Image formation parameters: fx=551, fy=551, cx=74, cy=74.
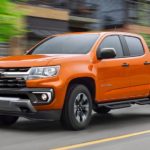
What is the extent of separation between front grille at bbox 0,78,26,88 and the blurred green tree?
2.72m

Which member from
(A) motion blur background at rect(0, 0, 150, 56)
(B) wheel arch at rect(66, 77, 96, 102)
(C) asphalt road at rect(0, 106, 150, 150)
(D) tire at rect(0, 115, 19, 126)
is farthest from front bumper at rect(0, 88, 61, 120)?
(A) motion blur background at rect(0, 0, 150, 56)

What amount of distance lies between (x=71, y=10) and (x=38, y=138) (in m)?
20.2

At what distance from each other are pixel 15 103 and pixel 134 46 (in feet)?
11.2

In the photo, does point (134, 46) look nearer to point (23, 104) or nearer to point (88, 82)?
point (88, 82)

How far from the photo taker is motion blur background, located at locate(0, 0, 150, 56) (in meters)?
23.7

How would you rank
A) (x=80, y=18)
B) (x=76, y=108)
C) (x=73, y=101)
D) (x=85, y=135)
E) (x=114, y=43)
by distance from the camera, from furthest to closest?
(x=80, y=18) < (x=114, y=43) < (x=76, y=108) < (x=73, y=101) < (x=85, y=135)

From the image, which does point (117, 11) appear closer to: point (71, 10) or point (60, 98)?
point (71, 10)

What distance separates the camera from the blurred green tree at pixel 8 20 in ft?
19.9

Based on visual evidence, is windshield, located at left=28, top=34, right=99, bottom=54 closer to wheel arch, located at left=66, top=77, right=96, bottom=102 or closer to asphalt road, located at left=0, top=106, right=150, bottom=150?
wheel arch, located at left=66, top=77, right=96, bottom=102

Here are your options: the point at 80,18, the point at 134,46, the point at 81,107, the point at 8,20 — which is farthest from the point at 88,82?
the point at 80,18

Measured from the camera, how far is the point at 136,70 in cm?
1084

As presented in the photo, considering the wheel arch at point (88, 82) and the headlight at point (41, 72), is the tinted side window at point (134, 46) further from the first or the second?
the headlight at point (41, 72)

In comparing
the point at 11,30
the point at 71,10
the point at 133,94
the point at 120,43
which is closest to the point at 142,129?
the point at 133,94

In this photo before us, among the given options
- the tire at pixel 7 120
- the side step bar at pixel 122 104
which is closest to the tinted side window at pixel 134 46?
the side step bar at pixel 122 104
